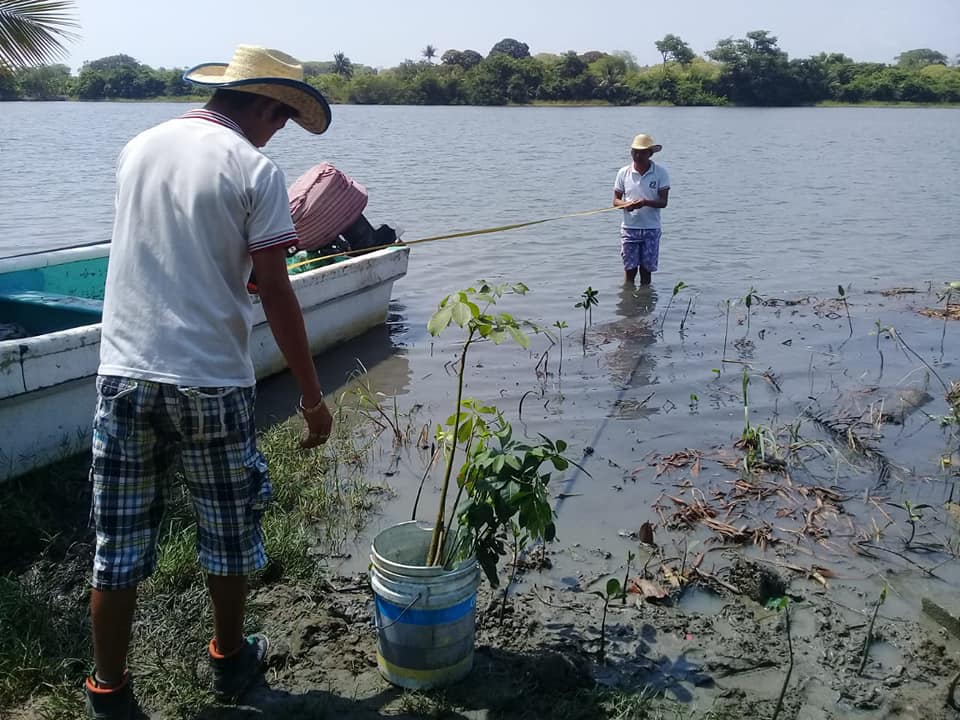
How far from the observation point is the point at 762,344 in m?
8.36

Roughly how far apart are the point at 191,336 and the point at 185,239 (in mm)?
279

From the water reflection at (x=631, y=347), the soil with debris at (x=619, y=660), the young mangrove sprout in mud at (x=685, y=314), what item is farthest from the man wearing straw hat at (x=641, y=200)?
the soil with debris at (x=619, y=660)

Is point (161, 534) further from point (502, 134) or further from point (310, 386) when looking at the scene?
point (502, 134)

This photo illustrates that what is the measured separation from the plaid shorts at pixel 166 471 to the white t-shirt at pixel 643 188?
271 inches

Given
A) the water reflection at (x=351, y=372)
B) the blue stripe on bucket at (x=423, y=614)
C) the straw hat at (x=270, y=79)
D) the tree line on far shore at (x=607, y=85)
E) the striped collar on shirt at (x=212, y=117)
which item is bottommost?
the water reflection at (x=351, y=372)

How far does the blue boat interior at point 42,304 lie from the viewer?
577cm

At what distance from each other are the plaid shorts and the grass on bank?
582 millimetres

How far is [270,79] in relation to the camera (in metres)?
2.70

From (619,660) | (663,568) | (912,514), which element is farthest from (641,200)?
(619,660)

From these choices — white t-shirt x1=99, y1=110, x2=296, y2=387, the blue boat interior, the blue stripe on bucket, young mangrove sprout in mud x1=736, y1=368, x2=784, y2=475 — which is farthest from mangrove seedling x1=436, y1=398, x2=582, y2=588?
the blue boat interior

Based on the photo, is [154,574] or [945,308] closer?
[154,574]

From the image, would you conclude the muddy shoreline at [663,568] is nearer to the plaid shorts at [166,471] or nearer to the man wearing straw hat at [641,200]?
the plaid shorts at [166,471]

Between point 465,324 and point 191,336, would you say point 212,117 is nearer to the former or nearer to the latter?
point 191,336

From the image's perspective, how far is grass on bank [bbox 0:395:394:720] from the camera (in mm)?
2992
